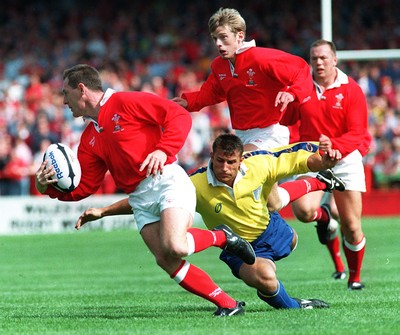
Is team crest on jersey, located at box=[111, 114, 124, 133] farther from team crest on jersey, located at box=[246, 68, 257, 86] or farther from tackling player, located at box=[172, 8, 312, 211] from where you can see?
team crest on jersey, located at box=[246, 68, 257, 86]

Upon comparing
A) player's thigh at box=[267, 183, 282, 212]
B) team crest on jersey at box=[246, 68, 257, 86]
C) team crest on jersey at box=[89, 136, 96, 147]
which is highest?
team crest on jersey at box=[246, 68, 257, 86]

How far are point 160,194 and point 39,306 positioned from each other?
180cm

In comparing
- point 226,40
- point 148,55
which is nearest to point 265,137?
→ point 226,40

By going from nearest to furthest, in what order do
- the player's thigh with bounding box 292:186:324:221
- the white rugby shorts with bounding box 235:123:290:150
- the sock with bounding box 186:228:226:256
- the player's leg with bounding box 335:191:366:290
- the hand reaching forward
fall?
the hand reaching forward, the sock with bounding box 186:228:226:256, the white rugby shorts with bounding box 235:123:290:150, the player's leg with bounding box 335:191:366:290, the player's thigh with bounding box 292:186:324:221

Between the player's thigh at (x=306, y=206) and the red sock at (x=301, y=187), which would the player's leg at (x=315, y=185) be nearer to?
the red sock at (x=301, y=187)

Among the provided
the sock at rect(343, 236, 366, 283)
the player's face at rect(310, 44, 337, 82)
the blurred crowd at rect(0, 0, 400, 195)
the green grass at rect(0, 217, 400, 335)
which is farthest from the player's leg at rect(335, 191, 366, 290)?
the blurred crowd at rect(0, 0, 400, 195)

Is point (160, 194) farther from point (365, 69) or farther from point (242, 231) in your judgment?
point (365, 69)

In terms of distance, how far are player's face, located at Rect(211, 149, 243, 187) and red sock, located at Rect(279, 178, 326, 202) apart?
4.27ft

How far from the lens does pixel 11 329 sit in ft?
23.3

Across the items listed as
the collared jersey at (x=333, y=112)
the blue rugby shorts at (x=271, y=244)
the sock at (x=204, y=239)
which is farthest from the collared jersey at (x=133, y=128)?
the collared jersey at (x=333, y=112)

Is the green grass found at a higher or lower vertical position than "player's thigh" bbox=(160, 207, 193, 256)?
lower

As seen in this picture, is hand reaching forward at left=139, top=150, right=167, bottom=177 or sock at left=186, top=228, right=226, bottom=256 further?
sock at left=186, top=228, right=226, bottom=256

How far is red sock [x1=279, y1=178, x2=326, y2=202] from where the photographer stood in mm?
8852

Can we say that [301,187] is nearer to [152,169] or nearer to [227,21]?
[227,21]
